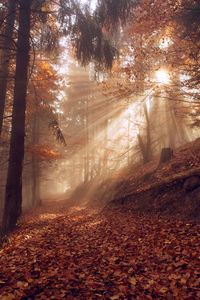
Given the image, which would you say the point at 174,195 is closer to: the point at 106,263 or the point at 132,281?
the point at 106,263

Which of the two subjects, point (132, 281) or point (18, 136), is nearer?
point (132, 281)

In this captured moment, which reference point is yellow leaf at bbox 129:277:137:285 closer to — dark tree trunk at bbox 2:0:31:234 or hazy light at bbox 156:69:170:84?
dark tree trunk at bbox 2:0:31:234

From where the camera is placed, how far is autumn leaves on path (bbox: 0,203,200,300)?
314 cm

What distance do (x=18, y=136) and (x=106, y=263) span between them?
5.32 meters

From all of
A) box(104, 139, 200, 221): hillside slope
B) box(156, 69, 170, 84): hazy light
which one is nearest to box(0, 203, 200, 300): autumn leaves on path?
box(104, 139, 200, 221): hillside slope

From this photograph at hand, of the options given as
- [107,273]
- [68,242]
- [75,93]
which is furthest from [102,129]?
[107,273]

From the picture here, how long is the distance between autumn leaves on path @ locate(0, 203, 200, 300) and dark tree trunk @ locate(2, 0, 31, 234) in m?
0.97

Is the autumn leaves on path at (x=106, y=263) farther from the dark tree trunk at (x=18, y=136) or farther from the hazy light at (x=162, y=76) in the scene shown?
the hazy light at (x=162, y=76)

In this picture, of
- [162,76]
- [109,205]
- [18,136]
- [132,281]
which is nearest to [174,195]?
[109,205]

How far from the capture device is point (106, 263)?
13.6ft

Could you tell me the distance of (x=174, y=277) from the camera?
3.36 meters

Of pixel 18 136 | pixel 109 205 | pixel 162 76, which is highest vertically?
pixel 162 76

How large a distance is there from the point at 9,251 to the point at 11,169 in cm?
292

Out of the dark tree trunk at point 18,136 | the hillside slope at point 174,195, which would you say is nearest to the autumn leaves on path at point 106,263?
the hillside slope at point 174,195
